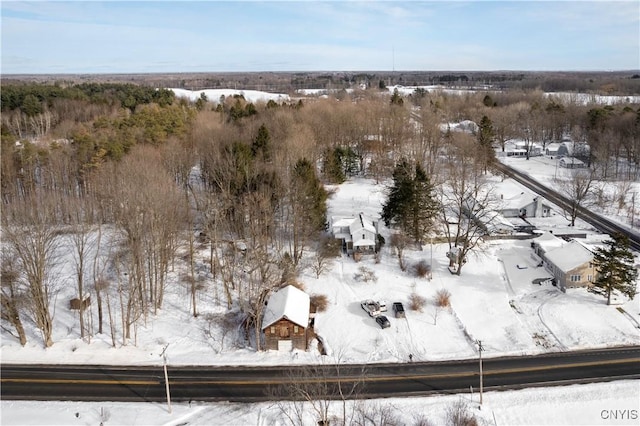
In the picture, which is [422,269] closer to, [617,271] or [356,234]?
[356,234]

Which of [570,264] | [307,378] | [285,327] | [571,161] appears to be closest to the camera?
[307,378]

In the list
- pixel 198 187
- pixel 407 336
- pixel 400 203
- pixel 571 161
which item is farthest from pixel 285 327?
pixel 571 161

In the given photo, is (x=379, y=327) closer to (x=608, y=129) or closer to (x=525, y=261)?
(x=525, y=261)

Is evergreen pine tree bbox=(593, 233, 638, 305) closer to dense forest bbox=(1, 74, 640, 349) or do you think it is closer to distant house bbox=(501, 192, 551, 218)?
dense forest bbox=(1, 74, 640, 349)

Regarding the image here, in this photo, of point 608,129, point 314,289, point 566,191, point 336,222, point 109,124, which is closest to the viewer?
point 314,289

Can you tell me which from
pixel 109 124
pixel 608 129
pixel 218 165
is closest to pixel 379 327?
pixel 218 165
